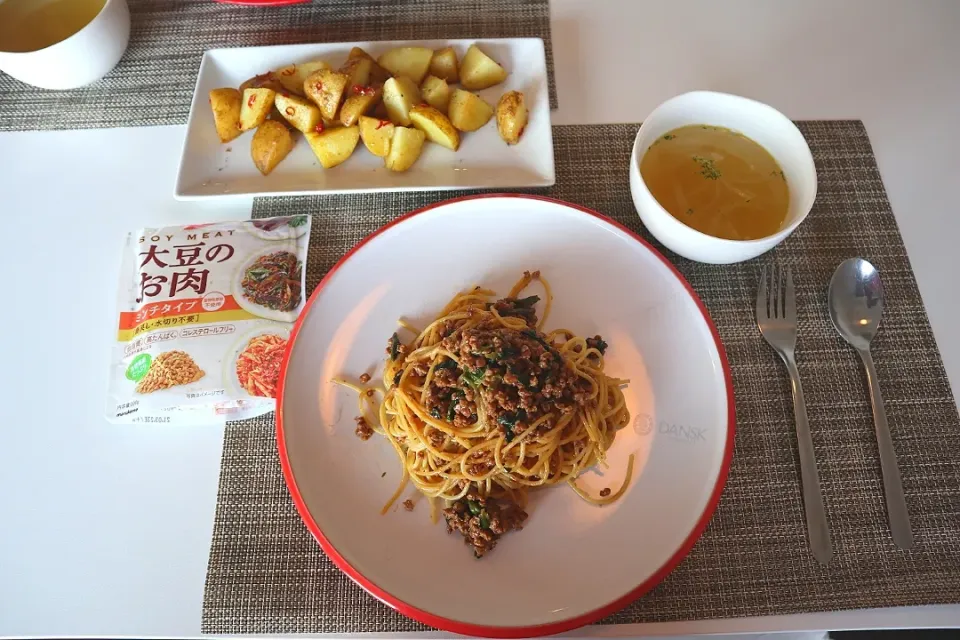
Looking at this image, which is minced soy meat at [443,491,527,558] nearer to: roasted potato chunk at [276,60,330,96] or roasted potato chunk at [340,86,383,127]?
roasted potato chunk at [340,86,383,127]

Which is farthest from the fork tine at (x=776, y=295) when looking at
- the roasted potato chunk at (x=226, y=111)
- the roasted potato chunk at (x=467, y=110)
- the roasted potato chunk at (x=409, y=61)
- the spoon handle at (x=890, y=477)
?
the roasted potato chunk at (x=226, y=111)

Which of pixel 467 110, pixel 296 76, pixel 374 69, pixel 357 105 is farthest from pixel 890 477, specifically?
pixel 296 76

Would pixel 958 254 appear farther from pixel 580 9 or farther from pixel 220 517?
pixel 220 517

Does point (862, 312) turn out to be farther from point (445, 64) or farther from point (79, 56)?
point (79, 56)

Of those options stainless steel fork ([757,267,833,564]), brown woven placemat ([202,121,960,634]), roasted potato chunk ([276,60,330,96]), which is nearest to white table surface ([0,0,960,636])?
brown woven placemat ([202,121,960,634])

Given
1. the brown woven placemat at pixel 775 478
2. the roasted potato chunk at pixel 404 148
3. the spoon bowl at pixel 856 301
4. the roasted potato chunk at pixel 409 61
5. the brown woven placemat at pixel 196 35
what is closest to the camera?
the brown woven placemat at pixel 775 478

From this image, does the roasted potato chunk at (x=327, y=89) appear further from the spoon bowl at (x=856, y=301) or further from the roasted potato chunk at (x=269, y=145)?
the spoon bowl at (x=856, y=301)
